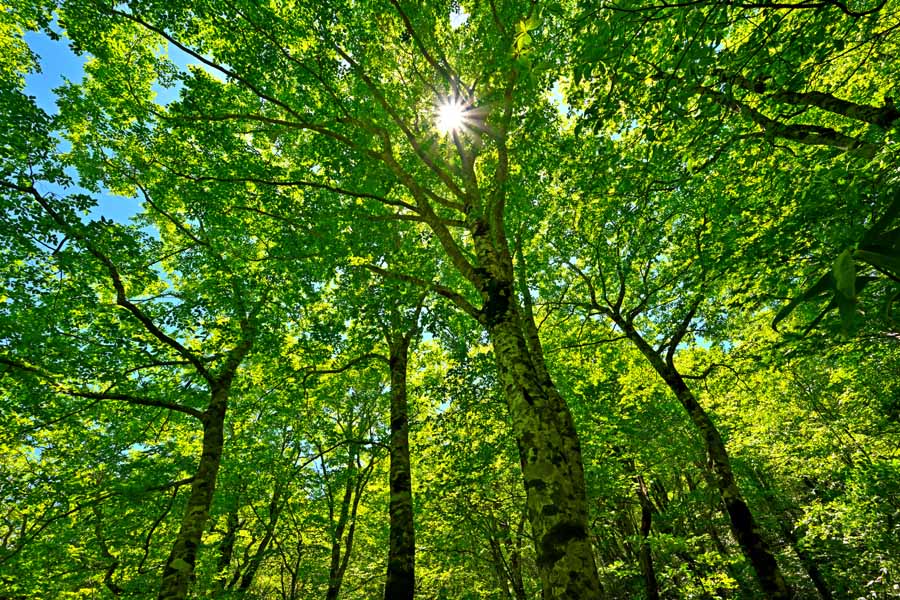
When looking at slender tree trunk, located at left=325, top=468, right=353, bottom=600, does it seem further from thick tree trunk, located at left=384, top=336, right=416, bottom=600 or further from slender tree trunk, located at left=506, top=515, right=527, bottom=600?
slender tree trunk, located at left=506, top=515, right=527, bottom=600

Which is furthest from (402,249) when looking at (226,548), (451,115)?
(226,548)

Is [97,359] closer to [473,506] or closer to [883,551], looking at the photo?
[473,506]

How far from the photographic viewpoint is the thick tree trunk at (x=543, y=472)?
4109mm

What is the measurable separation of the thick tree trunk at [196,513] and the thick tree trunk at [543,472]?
24.3 feet

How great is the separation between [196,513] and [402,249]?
7.33 meters

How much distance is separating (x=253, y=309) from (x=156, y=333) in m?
2.09

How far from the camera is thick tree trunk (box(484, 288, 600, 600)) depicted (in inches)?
162

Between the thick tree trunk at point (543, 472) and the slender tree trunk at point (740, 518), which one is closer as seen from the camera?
the thick tree trunk at point (543, 472)

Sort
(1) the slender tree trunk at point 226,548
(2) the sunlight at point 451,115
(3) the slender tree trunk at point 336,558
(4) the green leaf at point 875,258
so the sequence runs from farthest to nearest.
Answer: (3) the slender tree trunk at point 336,558 → (1) the slender tree trunk at point 226,548 → (2) the sunlight at point 451,115 → (4) the green leaf at point 875,258

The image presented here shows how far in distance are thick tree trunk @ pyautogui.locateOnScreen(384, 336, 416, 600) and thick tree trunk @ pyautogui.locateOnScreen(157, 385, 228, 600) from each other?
397 cm

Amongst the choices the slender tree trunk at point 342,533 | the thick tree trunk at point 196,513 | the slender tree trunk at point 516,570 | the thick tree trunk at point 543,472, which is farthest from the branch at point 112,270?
the slender tree trunk at point 516,570

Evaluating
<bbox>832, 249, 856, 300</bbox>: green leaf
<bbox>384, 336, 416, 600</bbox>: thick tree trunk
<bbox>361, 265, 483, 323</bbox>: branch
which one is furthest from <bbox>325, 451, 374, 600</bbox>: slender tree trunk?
<bbox>832, 249, 856, 300</bbox>: green leaf

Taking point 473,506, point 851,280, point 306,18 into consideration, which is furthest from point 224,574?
point 851,280

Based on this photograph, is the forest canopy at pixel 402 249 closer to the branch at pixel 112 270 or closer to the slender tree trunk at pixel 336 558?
the branch at pixel 112 270
